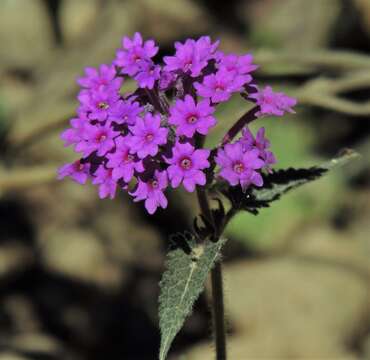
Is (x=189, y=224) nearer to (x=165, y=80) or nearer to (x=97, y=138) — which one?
(x=165, y=80)

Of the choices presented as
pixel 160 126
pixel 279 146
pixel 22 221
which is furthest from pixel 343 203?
pixel 160 126

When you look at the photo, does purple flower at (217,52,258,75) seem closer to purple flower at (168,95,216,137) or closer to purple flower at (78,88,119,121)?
purple flower at (168,95,216,137)

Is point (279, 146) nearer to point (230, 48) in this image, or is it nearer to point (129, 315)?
point (230, 48)

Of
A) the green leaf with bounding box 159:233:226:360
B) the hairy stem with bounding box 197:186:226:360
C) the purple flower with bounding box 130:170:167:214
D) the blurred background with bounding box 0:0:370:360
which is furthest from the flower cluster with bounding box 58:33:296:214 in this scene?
the blurred background with bounding box 0:0:370:360

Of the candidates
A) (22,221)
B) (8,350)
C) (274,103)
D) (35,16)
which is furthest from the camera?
(35,16)

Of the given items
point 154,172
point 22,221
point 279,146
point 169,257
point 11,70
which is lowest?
point 169,257

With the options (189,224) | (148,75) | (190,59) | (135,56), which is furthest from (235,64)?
(189,224)
